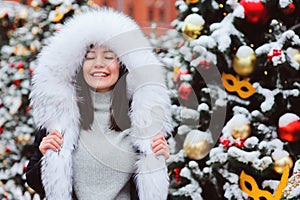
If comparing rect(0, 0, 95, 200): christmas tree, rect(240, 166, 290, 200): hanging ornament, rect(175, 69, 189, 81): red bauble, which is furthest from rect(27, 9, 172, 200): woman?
rect(0, 0, 95, 200): christmas tree

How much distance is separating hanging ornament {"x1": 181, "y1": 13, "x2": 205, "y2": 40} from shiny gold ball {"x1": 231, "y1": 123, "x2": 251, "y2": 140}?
0.50 meters

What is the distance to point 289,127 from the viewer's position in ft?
8.92

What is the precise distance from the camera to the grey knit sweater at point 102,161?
1710mm

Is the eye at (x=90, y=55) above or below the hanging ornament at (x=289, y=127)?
above

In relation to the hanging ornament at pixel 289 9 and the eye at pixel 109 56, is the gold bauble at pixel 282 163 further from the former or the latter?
the eye at pixel 109 56

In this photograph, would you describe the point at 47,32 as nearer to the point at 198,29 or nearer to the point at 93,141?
the point at 198,29

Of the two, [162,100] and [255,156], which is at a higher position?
[162,100]

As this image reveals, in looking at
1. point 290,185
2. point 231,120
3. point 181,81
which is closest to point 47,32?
point 181,81

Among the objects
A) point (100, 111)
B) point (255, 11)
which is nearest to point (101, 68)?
point (100, 111)

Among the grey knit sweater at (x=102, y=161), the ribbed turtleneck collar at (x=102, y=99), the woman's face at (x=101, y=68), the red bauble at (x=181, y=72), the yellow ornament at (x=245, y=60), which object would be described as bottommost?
the red bauble at (x=181, y=72)

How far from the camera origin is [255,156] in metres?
2.77

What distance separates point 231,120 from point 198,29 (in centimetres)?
47

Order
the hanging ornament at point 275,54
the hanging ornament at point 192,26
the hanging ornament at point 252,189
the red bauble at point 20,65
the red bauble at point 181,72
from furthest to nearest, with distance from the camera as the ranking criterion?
the red bauble at point 20,65
the red bauble at point 181,72
the hanging ornament at point 192,26
the hanging ornament at point 252,189
the hanging ornament at point 275,54

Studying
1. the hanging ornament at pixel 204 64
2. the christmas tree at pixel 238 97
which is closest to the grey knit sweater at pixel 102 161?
the christmas tree at pixel 238 97
